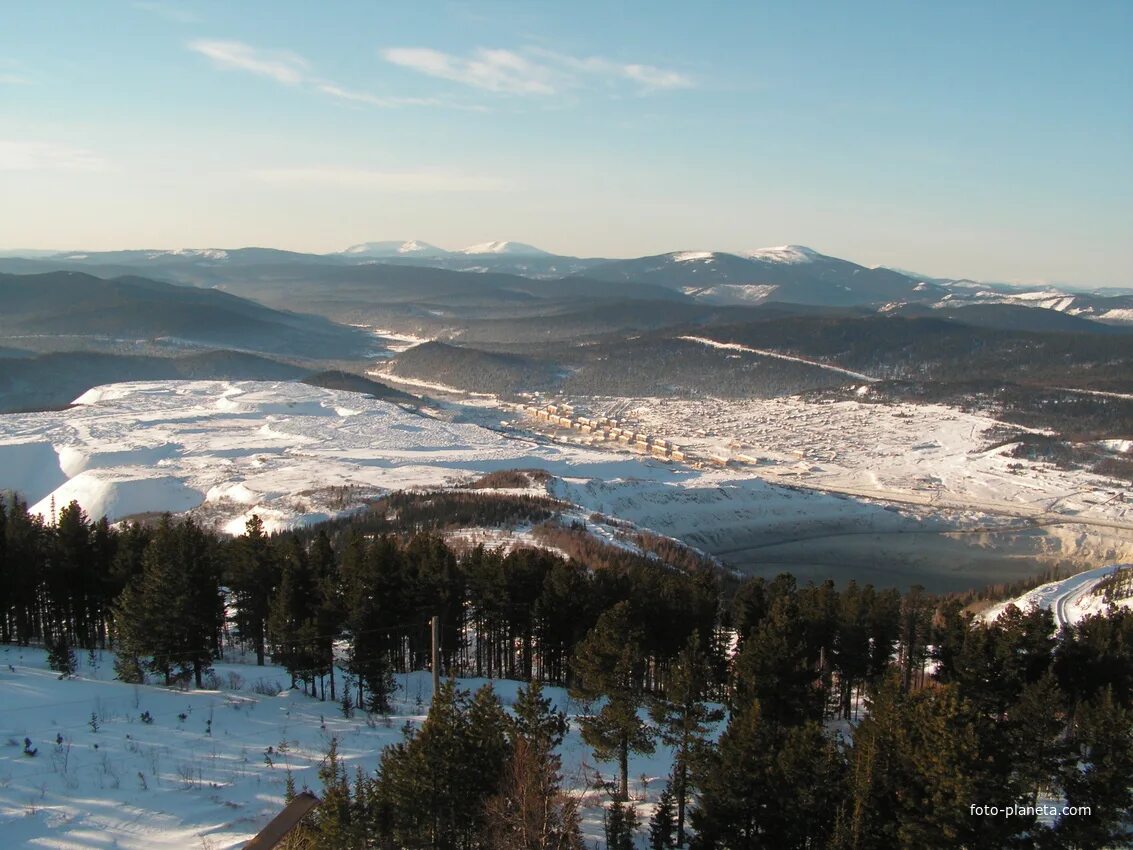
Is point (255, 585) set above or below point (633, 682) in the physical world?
above

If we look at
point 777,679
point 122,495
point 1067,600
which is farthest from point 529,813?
point 122,495

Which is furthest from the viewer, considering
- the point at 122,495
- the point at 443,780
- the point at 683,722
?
the point at 122,495

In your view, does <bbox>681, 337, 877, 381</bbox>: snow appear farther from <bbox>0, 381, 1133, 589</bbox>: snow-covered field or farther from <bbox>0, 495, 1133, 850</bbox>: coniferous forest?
<bbox>0, 495, 1133, 850</bbox>: coniferous forest

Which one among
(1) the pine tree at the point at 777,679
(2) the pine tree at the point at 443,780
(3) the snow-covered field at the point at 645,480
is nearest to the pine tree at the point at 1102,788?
(1) the pine tree at the point at 777,679

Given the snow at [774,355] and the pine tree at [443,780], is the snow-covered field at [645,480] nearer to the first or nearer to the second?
the pine tree at [443,780]

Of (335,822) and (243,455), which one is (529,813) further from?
(243,455)
